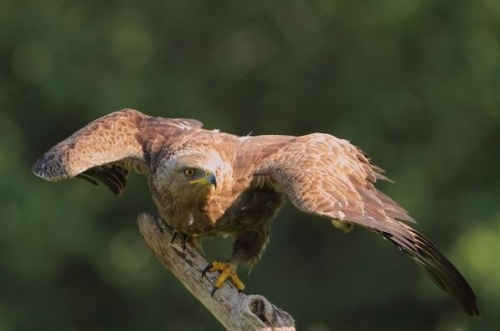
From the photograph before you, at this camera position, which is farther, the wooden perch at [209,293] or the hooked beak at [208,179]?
the hooked beak at [208,179]

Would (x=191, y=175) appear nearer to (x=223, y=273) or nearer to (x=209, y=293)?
(x=223, y=273)

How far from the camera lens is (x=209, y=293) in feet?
32.8

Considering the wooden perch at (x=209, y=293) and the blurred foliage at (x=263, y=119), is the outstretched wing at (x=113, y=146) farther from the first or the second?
the blurred foliage at (x=263, y=119)

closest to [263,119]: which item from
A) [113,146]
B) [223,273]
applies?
[113,146]

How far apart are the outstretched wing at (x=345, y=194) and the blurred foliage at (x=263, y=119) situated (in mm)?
9792

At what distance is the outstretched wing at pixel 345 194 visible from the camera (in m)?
9.69

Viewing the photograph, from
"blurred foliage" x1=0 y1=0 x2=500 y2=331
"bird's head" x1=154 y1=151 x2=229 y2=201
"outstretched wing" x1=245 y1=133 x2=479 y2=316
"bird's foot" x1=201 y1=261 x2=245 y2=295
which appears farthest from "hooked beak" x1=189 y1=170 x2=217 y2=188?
"blurred foliage" x1=0 y1=0 x2=500 y2=331

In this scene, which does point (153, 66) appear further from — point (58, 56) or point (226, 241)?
point (226, 241)

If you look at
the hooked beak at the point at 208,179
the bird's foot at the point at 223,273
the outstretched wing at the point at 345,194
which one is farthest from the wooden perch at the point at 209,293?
the outstretched wing at the point at 345,194

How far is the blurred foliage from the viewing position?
70.6ft

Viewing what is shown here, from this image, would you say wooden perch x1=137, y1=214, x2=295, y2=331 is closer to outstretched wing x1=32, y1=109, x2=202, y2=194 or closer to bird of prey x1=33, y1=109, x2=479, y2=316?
bird of prey x1=33, y1=109, x2=479, y2=316

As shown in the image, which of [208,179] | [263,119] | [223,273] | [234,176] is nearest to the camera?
[223,273]

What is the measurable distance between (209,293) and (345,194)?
98cm

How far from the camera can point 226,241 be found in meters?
21.0
